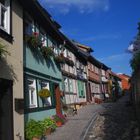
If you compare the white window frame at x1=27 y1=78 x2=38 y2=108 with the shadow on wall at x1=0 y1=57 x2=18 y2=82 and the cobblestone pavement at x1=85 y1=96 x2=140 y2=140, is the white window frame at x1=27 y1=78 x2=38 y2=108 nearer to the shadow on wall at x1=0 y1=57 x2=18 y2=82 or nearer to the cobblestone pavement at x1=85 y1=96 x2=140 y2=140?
the cobblestone pavement at x1=85 y1=96 x2=140 y2=140

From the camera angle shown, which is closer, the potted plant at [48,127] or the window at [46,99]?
the potted plant at [48,127]

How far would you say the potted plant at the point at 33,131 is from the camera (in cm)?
1150

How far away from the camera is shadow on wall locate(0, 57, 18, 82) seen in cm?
960

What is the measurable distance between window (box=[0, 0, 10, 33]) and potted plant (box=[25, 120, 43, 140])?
3812 mm

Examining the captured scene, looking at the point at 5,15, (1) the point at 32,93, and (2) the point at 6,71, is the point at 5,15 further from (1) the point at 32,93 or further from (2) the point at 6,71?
(1) the point at 32,93

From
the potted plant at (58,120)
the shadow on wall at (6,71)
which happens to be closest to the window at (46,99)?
the potted plant at (58,120)

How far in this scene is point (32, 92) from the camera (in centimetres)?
1410

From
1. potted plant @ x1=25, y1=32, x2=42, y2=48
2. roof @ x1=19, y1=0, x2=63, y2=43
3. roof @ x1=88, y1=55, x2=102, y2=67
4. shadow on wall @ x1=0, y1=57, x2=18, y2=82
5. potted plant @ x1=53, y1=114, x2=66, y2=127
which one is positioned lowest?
potted plant @ x1=53, y1=114, x2=66, y2=127

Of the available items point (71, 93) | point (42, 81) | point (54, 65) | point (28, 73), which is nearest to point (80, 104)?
point (71, 93)

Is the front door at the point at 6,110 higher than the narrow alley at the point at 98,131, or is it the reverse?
the front door at the point at 6,110

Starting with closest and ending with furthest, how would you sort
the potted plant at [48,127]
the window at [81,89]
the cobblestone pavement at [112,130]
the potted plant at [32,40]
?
the cobblestone pavement at [112,130]
the potted plant at [48,127]
the potted plant at [32,40]
the window at [81,89]

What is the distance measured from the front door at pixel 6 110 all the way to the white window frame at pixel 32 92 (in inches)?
136

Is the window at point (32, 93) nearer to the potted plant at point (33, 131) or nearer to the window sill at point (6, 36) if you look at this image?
the potted plant at point (33, 131)

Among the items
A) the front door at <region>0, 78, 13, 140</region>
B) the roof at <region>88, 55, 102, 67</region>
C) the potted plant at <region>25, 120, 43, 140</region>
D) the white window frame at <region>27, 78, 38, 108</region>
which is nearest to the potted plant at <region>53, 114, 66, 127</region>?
the white window frame at <region>27, 78, 38, 108</region>
